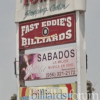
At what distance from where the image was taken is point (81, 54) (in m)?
56.2

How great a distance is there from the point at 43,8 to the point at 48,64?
466cm

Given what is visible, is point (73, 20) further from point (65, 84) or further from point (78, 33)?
point (65, 84)

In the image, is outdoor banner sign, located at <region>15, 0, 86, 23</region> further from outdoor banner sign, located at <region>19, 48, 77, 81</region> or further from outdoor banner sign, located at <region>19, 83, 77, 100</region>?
outdoor banner sign, located at <region>19, 83, 77, 100</region>

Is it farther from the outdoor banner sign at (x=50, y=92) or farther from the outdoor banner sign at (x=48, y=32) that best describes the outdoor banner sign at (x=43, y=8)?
the outdoor banner sign at (x=50, y=92)

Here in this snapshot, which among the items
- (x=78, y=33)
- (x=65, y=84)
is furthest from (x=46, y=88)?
(x=78, y=33)

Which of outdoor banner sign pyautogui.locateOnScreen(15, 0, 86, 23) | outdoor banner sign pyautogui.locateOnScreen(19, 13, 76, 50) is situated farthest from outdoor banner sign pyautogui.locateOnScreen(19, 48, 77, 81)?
outdoor banner sign pyautogui.locateOnScreen(15, 0, 86, 23)

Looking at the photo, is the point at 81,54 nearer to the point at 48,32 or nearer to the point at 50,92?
the point at 48,32

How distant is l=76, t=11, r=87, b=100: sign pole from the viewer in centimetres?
5572

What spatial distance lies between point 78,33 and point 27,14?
5811mm

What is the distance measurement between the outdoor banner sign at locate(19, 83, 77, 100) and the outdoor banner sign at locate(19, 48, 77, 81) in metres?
0.88

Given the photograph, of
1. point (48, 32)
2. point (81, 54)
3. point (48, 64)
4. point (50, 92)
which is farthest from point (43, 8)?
point (50, 92)

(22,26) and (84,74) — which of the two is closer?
(84,74)

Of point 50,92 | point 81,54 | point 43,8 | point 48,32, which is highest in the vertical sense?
point 43,8

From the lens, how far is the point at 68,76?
186ft
